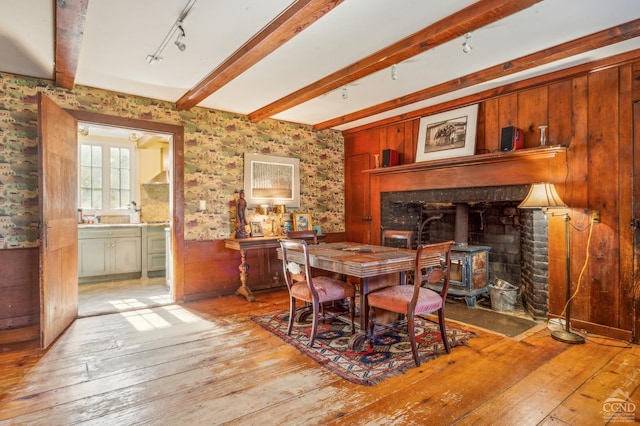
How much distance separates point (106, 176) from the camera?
6301 mm

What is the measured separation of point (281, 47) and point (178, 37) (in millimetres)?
795

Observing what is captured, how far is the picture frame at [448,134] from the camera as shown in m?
4.10

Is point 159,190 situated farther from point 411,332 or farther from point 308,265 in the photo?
point 411,332

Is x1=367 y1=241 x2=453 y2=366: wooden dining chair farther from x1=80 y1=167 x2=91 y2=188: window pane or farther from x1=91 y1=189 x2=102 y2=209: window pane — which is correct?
x1=80 y1=167 x2=91 y2=188: window pane

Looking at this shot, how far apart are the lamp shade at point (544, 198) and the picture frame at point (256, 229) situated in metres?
3.21

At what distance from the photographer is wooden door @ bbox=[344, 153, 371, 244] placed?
18.2 ft

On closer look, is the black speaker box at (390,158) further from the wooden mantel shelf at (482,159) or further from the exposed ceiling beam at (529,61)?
the exposed ceiling beam at (529,61)

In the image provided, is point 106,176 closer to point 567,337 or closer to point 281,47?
point 281,47

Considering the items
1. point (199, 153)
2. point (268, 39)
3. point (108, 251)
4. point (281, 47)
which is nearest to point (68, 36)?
point (268, 39)

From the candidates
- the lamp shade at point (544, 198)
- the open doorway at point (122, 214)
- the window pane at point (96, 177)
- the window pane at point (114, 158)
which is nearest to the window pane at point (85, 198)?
the open doorway at point (122, 214)

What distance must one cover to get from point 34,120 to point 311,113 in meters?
3.12

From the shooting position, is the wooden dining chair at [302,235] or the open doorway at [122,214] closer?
the wooden dining chair at [302,235]

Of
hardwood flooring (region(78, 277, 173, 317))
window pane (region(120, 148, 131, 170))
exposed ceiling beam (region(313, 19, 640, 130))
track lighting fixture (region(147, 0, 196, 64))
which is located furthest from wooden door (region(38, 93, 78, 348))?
exposed ceiling beam (region(313, 19, 640, 130))

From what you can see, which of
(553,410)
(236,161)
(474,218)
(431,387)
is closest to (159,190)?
(236,161)
